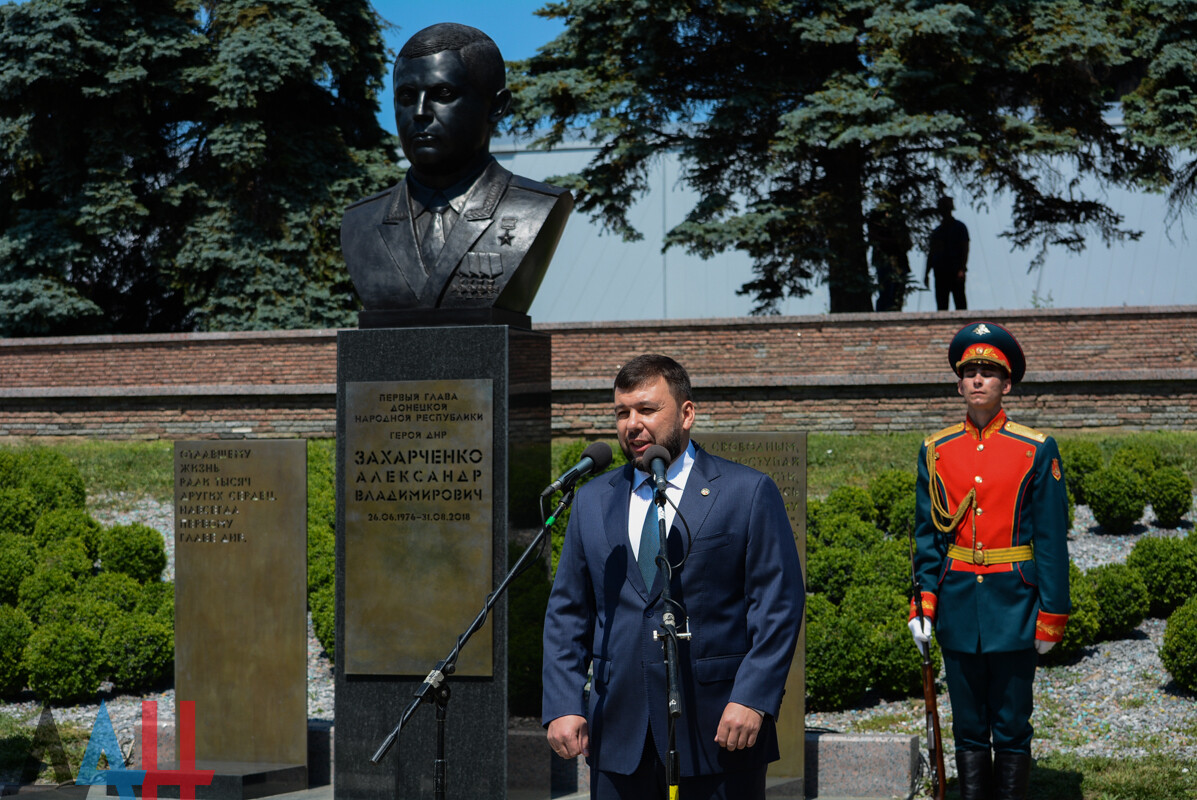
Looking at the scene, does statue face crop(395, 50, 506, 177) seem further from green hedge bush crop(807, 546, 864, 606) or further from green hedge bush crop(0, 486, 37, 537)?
green hedge bush crop(0, 486, 37, 537)

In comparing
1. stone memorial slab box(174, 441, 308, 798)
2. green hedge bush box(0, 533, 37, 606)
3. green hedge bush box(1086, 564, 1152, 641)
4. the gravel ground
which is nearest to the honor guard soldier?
the gravel ground

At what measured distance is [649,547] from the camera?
3221mm

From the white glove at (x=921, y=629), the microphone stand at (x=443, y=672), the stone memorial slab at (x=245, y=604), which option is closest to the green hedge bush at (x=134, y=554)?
the stone memorial slab at (x=245, y=604)

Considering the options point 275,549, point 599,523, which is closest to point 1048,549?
point 599,523

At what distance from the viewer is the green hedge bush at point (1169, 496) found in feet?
32.1

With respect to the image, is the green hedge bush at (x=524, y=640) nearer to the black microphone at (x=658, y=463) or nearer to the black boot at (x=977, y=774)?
the black boot at (x=977, y=774)

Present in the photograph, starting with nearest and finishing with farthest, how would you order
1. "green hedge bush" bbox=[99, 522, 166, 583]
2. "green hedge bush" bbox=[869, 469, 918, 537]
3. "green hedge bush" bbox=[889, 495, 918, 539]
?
"green hedge bush" bbox=[99, 522, 166, 583] < "green hedge bush" bbox=[889, 495, 918, 539] < "green hedge bush" bbox=[869, 469, 918, 537]

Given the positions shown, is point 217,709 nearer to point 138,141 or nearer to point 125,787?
point 125,787

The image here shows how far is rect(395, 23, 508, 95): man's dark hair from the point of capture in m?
5.56

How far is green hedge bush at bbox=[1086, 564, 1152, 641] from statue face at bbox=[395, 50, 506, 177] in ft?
15.5

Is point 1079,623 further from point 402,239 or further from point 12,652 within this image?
point 12,652

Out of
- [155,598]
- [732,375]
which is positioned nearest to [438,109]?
[155,598]

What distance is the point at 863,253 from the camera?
63.6 feet

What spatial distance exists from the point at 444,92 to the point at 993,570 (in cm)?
314
